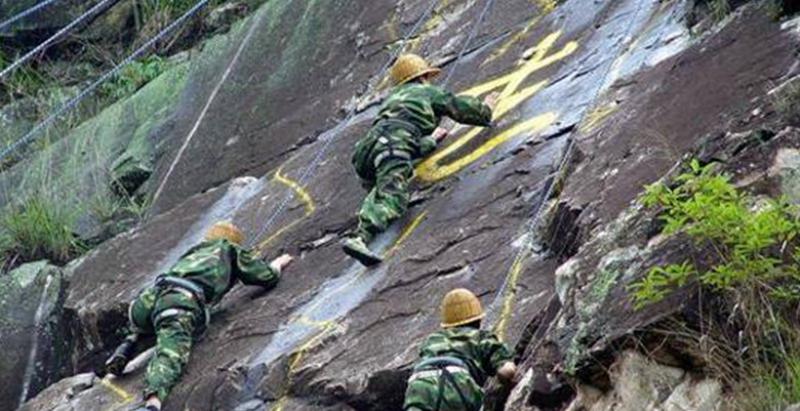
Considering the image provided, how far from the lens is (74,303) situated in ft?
41.1

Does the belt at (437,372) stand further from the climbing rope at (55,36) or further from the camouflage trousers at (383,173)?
the climbing rope at (55,36)

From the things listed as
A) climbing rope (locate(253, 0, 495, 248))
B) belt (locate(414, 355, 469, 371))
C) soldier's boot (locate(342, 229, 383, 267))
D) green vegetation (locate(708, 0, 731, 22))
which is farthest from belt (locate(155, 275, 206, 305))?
green vegetation (locate(708, 0, 731, 22))

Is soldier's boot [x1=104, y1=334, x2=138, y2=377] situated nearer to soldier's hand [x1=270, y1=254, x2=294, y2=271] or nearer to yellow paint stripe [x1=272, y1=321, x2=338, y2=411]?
soldier's hand [x1=270, y1=254, x2=294, y2=271]

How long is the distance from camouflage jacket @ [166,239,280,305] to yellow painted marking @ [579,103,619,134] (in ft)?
6.78

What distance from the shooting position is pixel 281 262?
11531 mm

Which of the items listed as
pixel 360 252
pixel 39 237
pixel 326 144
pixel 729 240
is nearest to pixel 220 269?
pixel 360 252

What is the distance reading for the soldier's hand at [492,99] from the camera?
12004 millimetres

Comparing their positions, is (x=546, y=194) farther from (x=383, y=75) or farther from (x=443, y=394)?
(x=383, y=75)

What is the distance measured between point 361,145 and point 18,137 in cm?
515

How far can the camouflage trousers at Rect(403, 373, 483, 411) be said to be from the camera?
8414mm

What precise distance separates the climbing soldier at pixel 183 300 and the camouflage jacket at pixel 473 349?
2.23 metres

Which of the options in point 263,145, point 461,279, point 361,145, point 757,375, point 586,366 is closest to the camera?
point 757,375

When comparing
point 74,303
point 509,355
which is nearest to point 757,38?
point 509,355

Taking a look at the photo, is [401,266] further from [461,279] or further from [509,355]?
[509,355]
